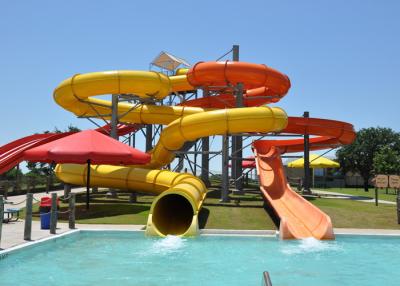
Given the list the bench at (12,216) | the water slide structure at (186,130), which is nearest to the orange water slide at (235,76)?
the water slide structure at (186,130)

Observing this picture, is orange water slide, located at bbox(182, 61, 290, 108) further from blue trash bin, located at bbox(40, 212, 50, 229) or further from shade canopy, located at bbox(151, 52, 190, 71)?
shade canopy, located at bbox(151, 52, 190, 71)

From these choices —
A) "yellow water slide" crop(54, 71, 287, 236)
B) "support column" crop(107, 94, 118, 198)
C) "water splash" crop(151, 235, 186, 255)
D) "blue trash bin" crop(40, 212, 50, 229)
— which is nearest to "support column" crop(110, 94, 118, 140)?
"support column" crop(107, 94, 118, 198)

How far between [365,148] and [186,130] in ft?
140

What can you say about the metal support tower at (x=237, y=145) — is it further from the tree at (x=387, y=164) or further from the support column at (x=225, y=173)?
the tree at (x=387, y=164)

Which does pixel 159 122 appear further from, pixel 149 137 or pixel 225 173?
pixel 149 137

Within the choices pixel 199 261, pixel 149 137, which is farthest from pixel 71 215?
pixel 149 137

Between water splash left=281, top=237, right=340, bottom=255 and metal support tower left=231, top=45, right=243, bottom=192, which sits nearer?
water splash left=281, top=237, right=340, bottom=255

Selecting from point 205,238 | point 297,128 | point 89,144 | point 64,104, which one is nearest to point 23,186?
point 64,104

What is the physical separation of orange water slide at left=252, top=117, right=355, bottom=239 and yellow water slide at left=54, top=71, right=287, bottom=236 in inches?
105

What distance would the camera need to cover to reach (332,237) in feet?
37.4

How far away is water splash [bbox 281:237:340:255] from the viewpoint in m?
9.91

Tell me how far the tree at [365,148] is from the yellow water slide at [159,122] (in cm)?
3754

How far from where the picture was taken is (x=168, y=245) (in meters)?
10.4

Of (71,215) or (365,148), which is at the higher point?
(365,148)
